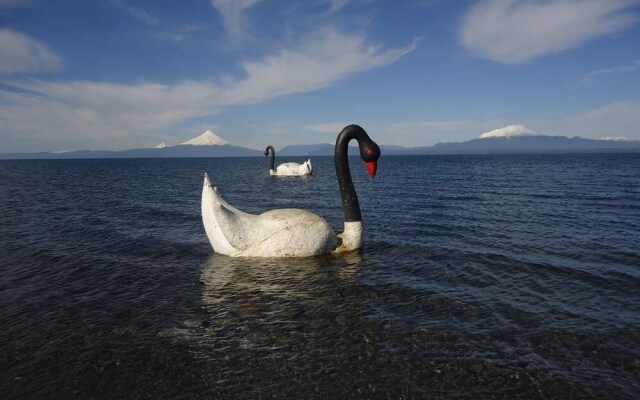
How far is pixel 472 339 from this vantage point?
7.95 metres

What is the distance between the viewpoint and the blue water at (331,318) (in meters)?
6.62

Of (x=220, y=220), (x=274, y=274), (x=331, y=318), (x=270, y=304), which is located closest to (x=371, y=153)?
(x=274, y=274)

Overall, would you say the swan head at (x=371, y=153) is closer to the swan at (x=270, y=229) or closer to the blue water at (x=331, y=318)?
the swan at (x=270, y=229)

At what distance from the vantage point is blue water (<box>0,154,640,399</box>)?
6.62 metres

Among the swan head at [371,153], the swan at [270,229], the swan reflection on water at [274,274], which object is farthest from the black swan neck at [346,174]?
the swan reflection on water at [274,274]

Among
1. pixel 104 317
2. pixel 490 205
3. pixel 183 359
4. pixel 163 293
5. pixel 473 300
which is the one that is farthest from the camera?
pixel 490 205

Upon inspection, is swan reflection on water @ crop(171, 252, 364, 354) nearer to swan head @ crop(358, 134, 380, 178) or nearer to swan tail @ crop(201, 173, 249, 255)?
swan tail @ crop(201, 173, 249, 255)

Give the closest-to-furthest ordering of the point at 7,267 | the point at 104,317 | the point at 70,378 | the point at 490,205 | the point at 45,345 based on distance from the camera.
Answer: the point at 70,378, the point at 45,345, the point at 104,317, the point at 7,267, the point at 490,205

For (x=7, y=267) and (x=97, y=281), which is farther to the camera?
(x=7, y=267)

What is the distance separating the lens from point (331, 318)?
903cm

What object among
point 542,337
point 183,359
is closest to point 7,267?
point 183,359

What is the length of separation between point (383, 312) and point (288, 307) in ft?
7.07

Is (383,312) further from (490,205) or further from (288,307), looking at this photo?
(490,205)

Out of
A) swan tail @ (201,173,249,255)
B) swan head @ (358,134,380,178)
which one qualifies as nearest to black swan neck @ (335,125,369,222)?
swan head @ (358,134,380,178)
